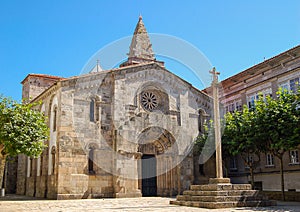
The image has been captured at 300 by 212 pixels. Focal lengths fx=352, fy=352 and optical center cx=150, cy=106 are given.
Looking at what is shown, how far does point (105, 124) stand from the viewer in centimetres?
2584

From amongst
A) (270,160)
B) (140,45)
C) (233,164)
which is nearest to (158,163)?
(233,164)

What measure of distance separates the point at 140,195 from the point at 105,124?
5.80m

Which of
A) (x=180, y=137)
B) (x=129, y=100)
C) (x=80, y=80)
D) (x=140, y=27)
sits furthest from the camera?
(x=140, y=27)

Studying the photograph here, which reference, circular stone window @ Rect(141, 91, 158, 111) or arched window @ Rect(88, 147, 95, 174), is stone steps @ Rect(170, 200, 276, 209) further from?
circular stone window @ Rect(141, 91, 158, 111)

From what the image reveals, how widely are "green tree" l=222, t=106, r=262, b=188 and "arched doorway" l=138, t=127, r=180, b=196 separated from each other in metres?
4.58

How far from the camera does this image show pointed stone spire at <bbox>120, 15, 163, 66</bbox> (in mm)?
36750

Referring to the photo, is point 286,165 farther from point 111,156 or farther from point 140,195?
point 111,156

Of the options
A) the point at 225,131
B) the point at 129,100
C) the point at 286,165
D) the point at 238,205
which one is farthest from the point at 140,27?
the point at 238,205

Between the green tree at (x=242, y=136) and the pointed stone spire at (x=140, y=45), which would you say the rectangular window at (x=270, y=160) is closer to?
the green tree at (x=242, y=136)

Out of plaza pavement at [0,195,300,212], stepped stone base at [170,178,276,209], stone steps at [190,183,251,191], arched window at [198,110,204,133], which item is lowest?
plaza pavement at [0,195,300,212]

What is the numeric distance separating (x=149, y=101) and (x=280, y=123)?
11264mm

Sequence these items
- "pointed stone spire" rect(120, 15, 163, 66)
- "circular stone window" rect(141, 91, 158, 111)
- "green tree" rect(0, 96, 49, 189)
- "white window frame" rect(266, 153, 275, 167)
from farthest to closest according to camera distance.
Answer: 1. "pointed stone spire" rect(120, 15, 163, 66)
2. "circular stone window" rect(141, 91, 158, 111)
3. "white window frame" rect(266, 153, 275, 167)
4. "green tree" rect(0, 96, 49, 189)

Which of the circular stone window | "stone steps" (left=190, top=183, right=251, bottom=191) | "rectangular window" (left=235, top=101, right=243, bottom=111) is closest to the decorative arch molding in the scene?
the circular stone window

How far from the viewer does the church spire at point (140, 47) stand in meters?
36.8
